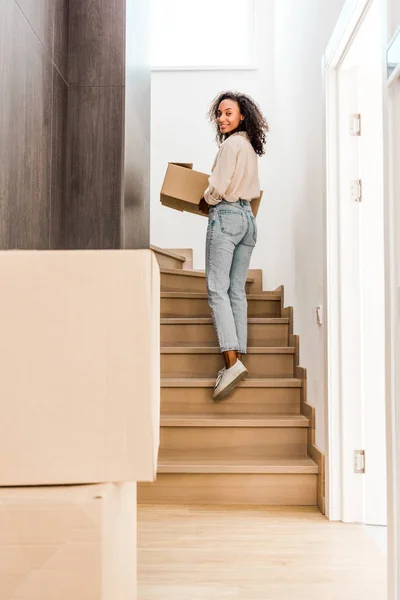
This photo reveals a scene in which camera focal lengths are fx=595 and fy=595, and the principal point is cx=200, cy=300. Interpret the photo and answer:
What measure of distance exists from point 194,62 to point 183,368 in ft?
9.33

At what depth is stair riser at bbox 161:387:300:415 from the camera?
300cm

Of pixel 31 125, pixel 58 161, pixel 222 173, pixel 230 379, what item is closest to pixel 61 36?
pixel 58 161

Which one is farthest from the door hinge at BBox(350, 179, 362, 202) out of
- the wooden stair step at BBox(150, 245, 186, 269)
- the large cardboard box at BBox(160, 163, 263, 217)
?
the wooden stair step at BBox(150, 245, 186, 269)

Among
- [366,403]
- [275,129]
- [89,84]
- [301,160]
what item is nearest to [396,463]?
[366,403]

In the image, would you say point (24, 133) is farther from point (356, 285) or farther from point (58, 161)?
point (356, 285)

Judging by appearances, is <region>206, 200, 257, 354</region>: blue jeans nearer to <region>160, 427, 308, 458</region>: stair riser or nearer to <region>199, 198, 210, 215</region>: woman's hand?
<region>199, 198, 210, 215</region>: woman's hand

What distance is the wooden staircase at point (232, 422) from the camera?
2643mm

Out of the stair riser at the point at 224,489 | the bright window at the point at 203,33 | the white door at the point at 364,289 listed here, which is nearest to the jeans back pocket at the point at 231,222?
the white door at the point at 364,289

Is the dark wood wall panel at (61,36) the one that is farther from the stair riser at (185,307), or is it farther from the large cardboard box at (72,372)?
the stair riser at (185,307)

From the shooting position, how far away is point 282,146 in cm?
412

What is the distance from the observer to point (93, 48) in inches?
85.6

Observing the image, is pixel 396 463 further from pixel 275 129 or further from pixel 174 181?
pixel 275 129

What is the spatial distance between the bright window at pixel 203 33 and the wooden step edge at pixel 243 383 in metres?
2.95

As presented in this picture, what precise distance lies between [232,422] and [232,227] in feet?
3.11
